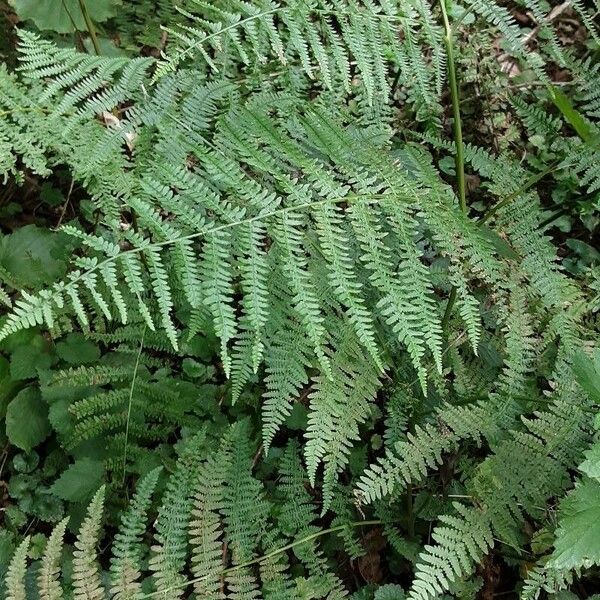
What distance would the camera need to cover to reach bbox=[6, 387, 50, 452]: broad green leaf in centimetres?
230

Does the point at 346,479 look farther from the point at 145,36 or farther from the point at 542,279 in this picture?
the point at 145,36

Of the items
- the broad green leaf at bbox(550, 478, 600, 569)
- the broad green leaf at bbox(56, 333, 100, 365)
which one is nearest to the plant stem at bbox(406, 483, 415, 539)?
the broad green leaf at bbox(550, 478, 600, 569)

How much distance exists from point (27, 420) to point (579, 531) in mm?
1836

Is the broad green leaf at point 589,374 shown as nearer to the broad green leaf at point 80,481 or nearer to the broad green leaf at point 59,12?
the broad green leaf at point 80,481

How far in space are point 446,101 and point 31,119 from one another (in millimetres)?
2225

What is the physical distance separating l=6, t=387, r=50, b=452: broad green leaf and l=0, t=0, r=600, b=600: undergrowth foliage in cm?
19

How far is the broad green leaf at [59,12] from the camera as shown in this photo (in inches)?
100

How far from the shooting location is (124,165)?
1889mm

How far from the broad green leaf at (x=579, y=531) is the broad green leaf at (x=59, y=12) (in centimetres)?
238

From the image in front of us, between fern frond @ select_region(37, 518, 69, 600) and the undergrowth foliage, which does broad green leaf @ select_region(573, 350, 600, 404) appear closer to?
the undergrowth foliage

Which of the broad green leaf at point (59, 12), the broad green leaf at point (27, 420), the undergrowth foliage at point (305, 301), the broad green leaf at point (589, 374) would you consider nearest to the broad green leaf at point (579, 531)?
the undergrowth foliage at point (305, 301)

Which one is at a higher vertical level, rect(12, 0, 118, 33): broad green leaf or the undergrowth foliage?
rect(12, 0, 118, 33): broad green leaf

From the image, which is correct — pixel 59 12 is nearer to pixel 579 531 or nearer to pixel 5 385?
pixel 5 385

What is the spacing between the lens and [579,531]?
1420 mm
